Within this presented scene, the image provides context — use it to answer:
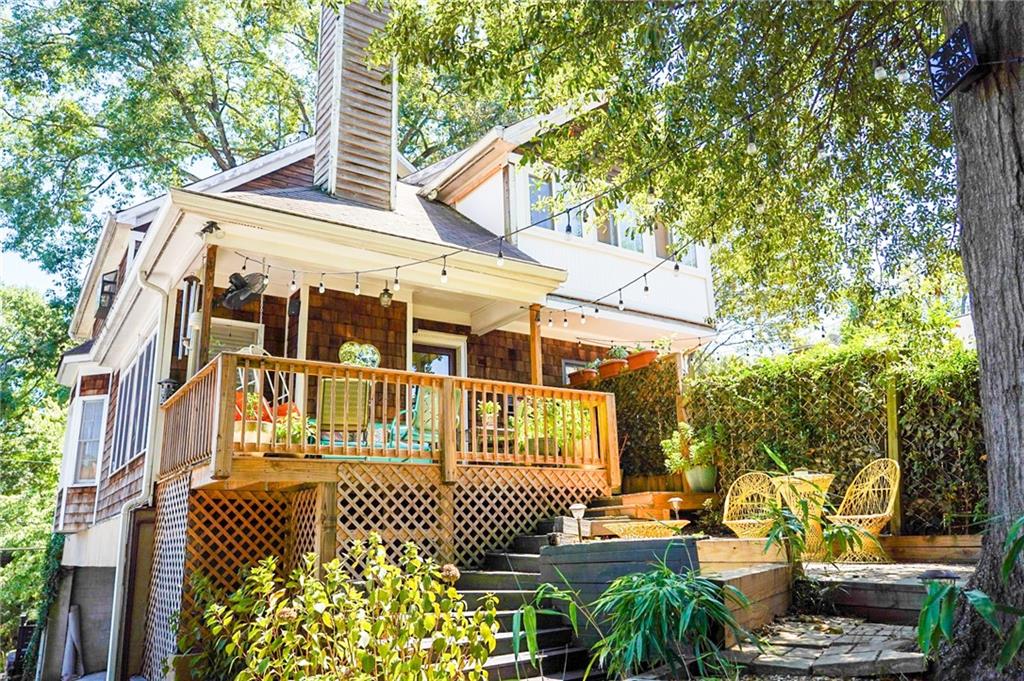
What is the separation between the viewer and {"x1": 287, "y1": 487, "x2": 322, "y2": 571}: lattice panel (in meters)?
6.79

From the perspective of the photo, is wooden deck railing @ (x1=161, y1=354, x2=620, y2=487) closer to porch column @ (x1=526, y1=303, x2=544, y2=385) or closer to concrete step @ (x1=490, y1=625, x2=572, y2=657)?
porch column @ (x1=526, y1=303, x2=544, y2=385)

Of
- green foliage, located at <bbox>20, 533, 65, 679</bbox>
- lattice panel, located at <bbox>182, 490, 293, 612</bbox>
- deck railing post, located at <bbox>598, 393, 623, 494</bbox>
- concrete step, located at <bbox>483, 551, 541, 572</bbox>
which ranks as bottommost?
green foliage, located at <bbox>20, 533, 65, 679</bbox>

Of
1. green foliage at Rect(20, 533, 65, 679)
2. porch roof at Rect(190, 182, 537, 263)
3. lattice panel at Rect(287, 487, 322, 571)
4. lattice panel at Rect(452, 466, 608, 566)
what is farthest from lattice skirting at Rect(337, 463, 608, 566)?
green foliage at Rect(20, 533, 65, 679)

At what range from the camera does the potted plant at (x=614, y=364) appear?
36.3 ft

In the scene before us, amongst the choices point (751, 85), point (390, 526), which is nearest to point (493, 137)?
point (751, 85)

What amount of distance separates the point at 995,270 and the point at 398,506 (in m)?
5.30

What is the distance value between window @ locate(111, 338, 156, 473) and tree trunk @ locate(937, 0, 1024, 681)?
320 inches

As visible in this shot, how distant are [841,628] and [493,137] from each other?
8000 millimetres

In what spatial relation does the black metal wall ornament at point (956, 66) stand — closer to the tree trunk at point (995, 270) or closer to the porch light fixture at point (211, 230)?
the tree trunk at point (995, 270)

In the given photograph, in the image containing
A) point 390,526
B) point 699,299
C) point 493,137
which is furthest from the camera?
point 699,299

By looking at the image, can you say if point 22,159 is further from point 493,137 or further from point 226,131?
point 493,137

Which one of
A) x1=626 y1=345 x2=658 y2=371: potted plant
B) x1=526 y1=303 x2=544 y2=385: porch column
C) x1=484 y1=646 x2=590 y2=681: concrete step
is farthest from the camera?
x1=626 y1=345 x2=658 y2=371: potted plant

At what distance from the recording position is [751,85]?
20.9ft

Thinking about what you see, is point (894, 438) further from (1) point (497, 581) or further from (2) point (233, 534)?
(2) point (233, 534)
